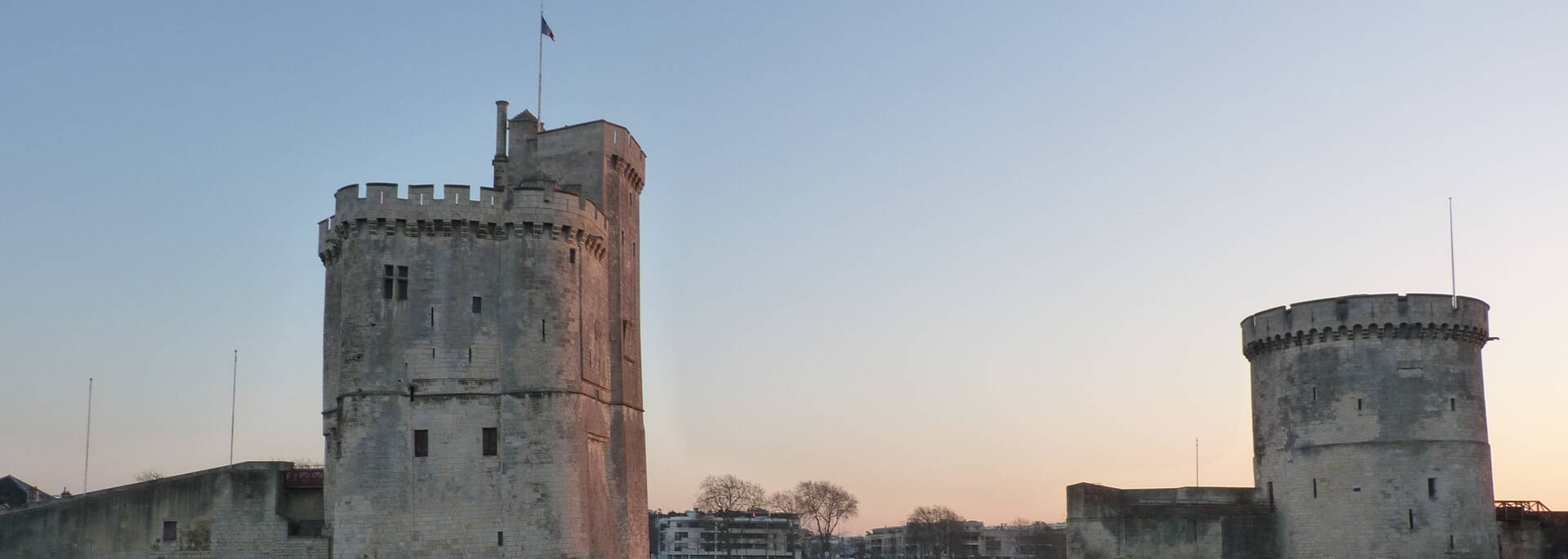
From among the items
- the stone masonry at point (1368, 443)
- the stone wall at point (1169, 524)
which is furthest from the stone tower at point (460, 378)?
the stone masonry at point (1368, 443)

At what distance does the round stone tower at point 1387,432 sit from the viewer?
49906 mm

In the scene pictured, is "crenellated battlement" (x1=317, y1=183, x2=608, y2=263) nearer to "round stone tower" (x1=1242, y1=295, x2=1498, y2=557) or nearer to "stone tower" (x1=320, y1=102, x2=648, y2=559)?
"stone tower" (x1=320, y1=102, x2=648, y2=559)

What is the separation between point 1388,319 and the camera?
51.0 meters

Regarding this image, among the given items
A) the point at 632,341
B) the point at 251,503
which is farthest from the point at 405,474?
the point at 632,341

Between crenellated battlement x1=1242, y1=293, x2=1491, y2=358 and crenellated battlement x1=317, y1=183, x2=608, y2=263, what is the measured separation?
28.1 meters

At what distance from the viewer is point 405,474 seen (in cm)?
4388

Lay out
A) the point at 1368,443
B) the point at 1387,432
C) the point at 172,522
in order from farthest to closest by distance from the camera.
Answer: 1. the point at 1368,443
2. the point at 1387,432
3. the point at 172,522

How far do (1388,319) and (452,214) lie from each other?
1332 inches

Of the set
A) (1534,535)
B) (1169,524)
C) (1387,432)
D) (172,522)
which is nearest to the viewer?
(172,522)

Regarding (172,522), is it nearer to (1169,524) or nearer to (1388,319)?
(1169,524)

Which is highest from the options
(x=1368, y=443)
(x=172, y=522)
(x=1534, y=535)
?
(x=1368, y=443)

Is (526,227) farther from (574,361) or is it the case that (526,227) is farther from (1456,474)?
(1456,474)

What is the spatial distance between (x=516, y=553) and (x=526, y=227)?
10592 mm

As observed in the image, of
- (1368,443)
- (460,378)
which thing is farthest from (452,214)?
(1368,443)
